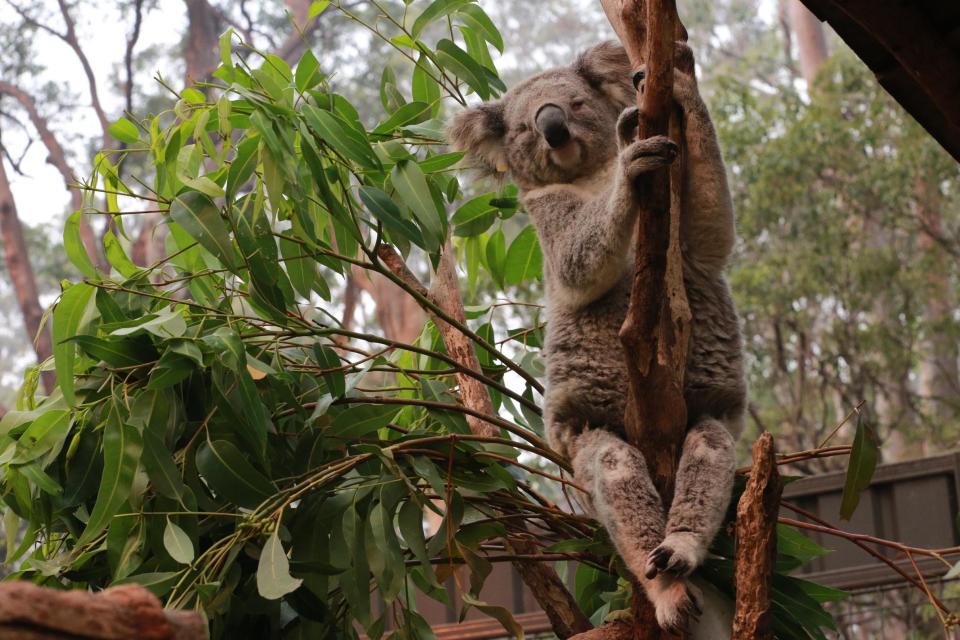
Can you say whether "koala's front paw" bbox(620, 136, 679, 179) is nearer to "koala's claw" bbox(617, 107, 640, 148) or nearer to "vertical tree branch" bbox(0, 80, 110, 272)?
"koala's claw" bbox(617, 107, 640, 148)

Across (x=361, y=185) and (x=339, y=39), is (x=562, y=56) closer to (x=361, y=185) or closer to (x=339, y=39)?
(x=339, y=39)

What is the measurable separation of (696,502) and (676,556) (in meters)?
0.16

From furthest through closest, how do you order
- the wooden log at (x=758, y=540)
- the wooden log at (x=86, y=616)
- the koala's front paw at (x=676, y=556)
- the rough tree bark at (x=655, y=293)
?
the koala's front paw at (x=676, y=556)
the rough tree bark at (x=655, y=293)
the wooden log at (x=758, y=540)
the wooden log at (x=86, y=616)

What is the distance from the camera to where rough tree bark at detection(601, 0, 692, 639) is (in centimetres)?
186

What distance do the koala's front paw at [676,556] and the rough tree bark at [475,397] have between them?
501 millimetres

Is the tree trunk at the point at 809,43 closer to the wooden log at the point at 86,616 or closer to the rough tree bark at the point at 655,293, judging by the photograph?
the rough tree bark at the point at 655,293

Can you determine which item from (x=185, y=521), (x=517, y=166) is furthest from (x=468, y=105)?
(x=185, y=521)

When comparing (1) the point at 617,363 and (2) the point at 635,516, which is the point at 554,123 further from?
(2) the point at 635,516

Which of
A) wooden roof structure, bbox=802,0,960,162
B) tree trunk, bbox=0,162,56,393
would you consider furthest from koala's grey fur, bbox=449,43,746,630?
tree trunk, bbox=0,162,56,393

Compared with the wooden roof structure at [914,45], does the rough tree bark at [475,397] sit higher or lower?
lower

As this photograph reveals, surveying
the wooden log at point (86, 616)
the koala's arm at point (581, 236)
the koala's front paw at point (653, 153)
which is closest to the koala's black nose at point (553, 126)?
the koala's arm at point (581, 236)

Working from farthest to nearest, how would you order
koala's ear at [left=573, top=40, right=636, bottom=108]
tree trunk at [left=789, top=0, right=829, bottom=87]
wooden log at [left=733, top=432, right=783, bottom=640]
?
tree trunk at [left=789, top=0, right=829, bottom=87], koala's ear at [left=573, top=40, right=636, bottom=108], wooden log at [left=733, top=432, right=783, bottom=640]

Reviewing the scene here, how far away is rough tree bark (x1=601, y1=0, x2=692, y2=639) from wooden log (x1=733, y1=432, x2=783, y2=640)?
305 mm

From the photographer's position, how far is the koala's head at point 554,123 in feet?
9.11
